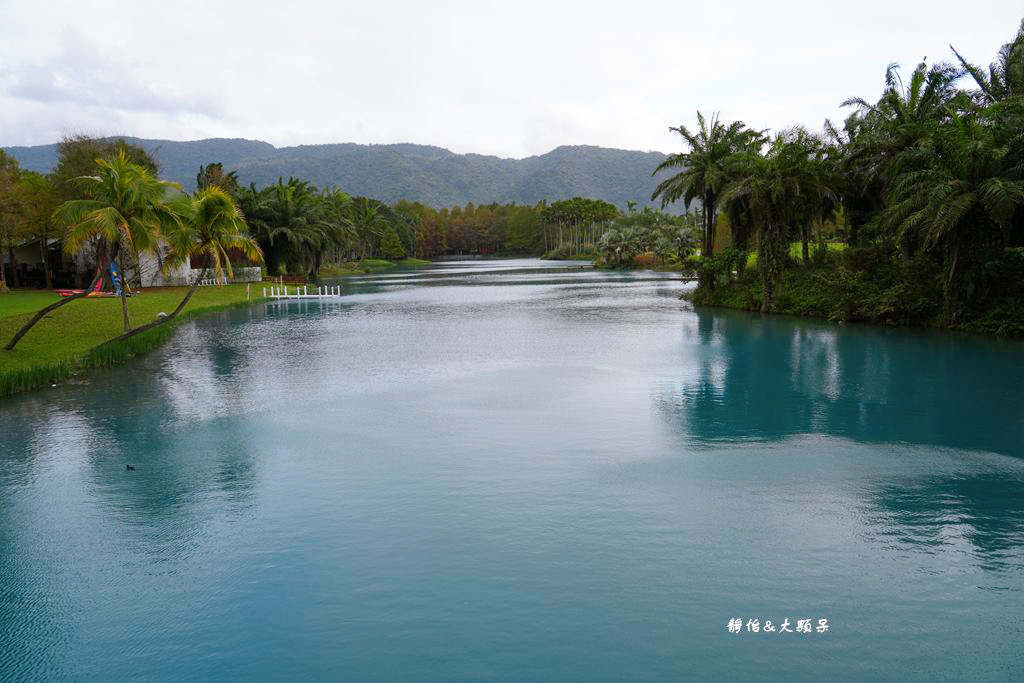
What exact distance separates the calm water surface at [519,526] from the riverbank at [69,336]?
114 centimetres

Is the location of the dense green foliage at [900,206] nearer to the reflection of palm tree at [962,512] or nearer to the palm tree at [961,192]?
the palm tree at [961,192]

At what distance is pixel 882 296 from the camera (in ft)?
93.9

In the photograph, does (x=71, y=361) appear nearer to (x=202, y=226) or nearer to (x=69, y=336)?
(x=69, y=336)

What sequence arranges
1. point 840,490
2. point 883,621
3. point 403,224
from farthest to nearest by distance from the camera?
1. point 403,224
2. point 840,490
3. point 883,621

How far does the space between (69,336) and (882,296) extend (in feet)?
97.9

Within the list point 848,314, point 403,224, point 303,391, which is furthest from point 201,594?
point 403,224

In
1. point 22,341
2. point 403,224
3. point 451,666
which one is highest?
point 403,224

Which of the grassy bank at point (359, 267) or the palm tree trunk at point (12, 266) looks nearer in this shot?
the palm tree trunk at point (12, 266)

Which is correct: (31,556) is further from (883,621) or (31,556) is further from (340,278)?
(340,278)

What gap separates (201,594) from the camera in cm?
779

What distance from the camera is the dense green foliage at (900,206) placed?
23547mm

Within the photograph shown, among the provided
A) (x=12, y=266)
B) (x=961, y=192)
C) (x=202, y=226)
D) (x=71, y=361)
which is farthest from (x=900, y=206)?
(x=12, y=266)

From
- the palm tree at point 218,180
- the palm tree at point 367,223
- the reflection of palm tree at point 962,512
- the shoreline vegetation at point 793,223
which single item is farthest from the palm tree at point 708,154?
the palm tree at point 367,223

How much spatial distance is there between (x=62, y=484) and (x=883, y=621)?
456 inches
